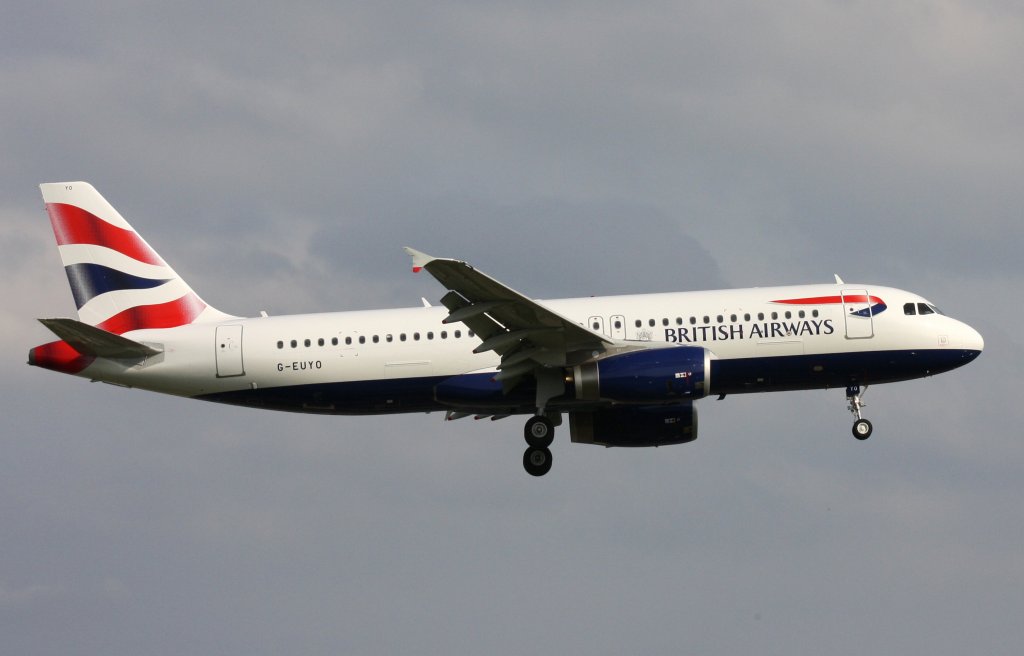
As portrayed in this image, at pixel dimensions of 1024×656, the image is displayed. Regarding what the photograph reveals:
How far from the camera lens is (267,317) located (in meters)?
50.3

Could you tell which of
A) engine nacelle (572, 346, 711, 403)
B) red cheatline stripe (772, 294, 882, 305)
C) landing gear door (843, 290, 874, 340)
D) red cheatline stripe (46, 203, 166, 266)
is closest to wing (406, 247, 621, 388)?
engine nacelle (572, 346, 711, 403)

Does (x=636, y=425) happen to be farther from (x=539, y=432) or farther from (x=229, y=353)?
(x=229, y=353)

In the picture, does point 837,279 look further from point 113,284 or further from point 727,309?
point 113,284

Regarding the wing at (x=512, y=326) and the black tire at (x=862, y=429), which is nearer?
the wing at (x=512, y=326)

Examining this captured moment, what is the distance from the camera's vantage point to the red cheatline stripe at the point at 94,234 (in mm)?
52062

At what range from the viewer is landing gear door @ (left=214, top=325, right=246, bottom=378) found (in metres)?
48.9

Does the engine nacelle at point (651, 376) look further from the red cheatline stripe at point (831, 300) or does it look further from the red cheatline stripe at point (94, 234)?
the red cheatline stripe at point (94, 234)

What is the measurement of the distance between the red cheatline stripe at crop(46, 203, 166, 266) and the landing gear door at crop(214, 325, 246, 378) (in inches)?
178

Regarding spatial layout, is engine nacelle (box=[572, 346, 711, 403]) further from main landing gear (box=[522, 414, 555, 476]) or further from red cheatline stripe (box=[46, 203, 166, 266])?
red cheatline stripe (box=[46, 203, 166, 266])

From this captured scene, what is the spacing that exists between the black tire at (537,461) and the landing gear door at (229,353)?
30.5ft

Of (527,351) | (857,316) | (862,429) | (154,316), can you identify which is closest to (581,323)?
(527,351)

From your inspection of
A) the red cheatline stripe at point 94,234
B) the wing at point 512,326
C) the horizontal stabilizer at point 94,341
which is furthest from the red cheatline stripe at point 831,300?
the red cheatline stripe at point 94,234

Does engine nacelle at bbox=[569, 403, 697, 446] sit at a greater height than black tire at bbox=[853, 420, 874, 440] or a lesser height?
greater

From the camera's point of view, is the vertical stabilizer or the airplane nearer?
the airplane
